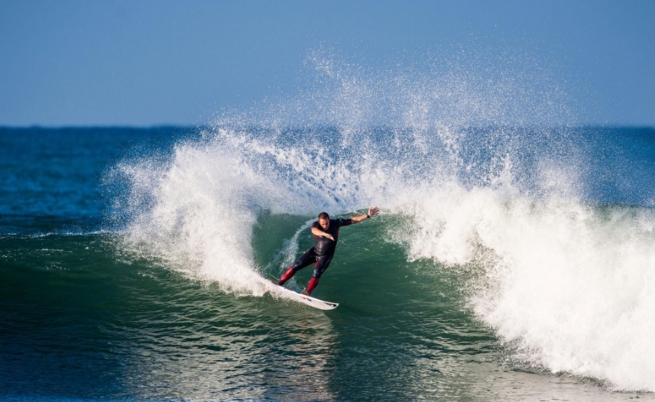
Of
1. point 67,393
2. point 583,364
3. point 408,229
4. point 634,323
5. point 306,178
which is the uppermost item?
point 306,178

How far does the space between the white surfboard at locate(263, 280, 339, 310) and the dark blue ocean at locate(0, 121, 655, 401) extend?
186 mm

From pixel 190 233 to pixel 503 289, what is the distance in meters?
5.44

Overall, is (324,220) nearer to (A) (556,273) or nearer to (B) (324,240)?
(B) (324,240)

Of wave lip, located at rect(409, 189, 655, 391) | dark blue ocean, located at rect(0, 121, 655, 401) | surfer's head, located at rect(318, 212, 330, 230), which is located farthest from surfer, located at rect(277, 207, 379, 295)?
wave lip, located at rect(409, 189, 655, 391)

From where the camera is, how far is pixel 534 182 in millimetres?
13641

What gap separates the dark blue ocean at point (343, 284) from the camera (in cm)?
749

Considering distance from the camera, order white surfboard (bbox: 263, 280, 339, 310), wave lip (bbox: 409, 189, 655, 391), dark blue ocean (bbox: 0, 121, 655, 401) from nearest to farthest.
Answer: dark blue ocean (bbox: 0, 121, 655, 401)
wave lip (bbox: 409, 189, 655, 391)
white surfboard (bbox: 263, 280, 339, 310)

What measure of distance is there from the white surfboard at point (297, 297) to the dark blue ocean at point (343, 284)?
0.61 feet

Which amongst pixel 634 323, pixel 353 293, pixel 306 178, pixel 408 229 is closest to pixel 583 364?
pixel 634 323

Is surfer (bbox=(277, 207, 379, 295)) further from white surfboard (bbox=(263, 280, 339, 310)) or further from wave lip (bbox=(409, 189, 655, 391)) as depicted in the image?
wave lip (bbox=(409, 189, 655, 391))

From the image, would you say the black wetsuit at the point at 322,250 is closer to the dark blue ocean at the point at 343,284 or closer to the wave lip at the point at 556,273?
the dark blue ocean at the point at 343,284

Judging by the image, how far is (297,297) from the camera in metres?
9.70

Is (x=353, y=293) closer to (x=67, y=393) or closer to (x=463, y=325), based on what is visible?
(x=463, y=325)

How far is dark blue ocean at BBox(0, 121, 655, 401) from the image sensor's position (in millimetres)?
7488
